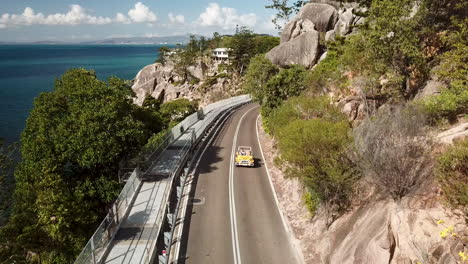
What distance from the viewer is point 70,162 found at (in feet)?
83.1

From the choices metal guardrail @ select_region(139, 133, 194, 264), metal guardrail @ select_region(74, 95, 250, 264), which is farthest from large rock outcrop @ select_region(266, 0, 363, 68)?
metal guardrail @ select_region(139, 133, 194, 264)

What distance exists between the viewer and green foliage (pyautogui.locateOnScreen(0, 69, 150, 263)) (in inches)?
696

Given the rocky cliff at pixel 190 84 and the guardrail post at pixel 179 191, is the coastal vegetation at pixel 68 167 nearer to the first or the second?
the guardrail post at pixel 179 191

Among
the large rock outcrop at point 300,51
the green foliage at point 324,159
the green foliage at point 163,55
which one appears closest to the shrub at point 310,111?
the green foliage at point 324,159

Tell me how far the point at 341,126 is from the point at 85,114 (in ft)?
62.2

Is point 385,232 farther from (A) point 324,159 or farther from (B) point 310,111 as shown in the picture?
(B) point 310,111

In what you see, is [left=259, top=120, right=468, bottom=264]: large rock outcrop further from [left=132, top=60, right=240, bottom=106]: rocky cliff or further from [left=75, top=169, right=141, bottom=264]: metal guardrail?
[left=132, top=60, right=240, bottom=106]: rocky cliff

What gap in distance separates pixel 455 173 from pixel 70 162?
1003 inches

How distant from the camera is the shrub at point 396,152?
50.9ft

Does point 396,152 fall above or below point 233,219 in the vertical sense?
above

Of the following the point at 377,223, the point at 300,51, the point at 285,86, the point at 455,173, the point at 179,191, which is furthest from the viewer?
the point at 300,51

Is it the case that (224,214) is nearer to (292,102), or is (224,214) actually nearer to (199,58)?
(292,102)

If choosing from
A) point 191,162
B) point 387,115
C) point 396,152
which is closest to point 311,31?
point 191,162

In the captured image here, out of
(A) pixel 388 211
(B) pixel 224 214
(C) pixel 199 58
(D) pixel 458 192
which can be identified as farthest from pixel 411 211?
(C) pixel 199 58
